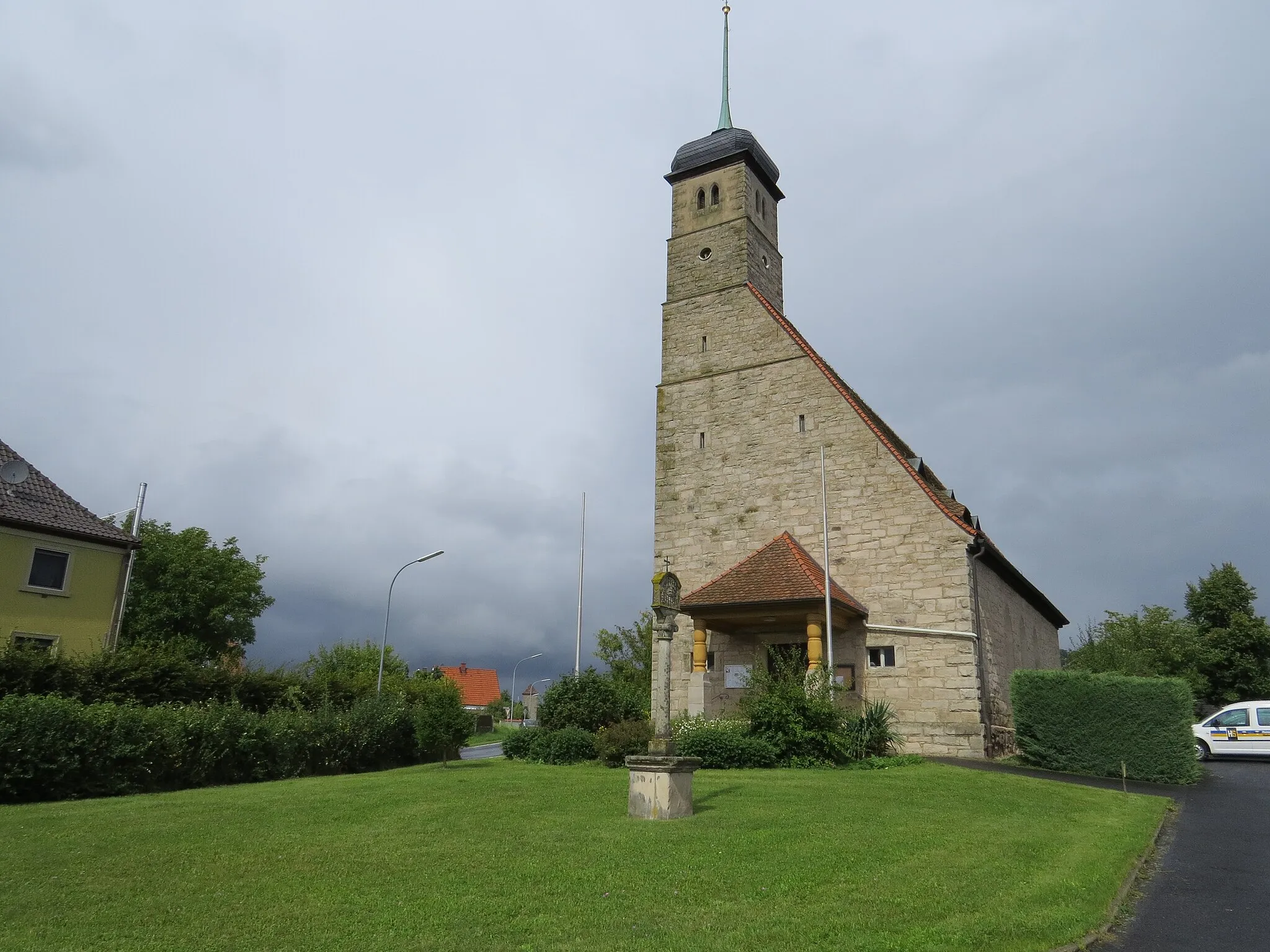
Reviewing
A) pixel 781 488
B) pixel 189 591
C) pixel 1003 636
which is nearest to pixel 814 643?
pixel 781 488

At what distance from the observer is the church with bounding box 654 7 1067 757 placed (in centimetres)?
2130

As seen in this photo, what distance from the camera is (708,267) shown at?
2892 cm

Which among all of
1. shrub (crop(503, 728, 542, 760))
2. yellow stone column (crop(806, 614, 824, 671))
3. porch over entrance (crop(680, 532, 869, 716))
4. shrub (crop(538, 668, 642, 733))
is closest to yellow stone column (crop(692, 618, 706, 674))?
porch over entrance (crop(680, 532, 869, 716))

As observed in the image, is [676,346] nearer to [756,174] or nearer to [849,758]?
[756,174]

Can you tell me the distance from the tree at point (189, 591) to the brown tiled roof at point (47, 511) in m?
13.5

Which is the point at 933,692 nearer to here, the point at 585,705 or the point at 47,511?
the point at 585,705

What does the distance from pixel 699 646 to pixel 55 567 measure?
1973 centimetres

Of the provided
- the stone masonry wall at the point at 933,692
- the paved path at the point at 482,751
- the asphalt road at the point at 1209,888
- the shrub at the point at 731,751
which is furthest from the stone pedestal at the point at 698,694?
the paved path at the point at 482,751

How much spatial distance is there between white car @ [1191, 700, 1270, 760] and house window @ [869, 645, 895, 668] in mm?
9245

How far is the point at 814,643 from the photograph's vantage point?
2034 centimetres

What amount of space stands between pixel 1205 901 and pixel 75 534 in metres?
28.9

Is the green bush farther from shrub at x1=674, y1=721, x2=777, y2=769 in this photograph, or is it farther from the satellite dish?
the satellite dish

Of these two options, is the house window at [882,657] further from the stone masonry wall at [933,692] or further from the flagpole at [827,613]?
the flagpole at [827,613]

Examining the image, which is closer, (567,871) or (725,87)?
(567,871)
